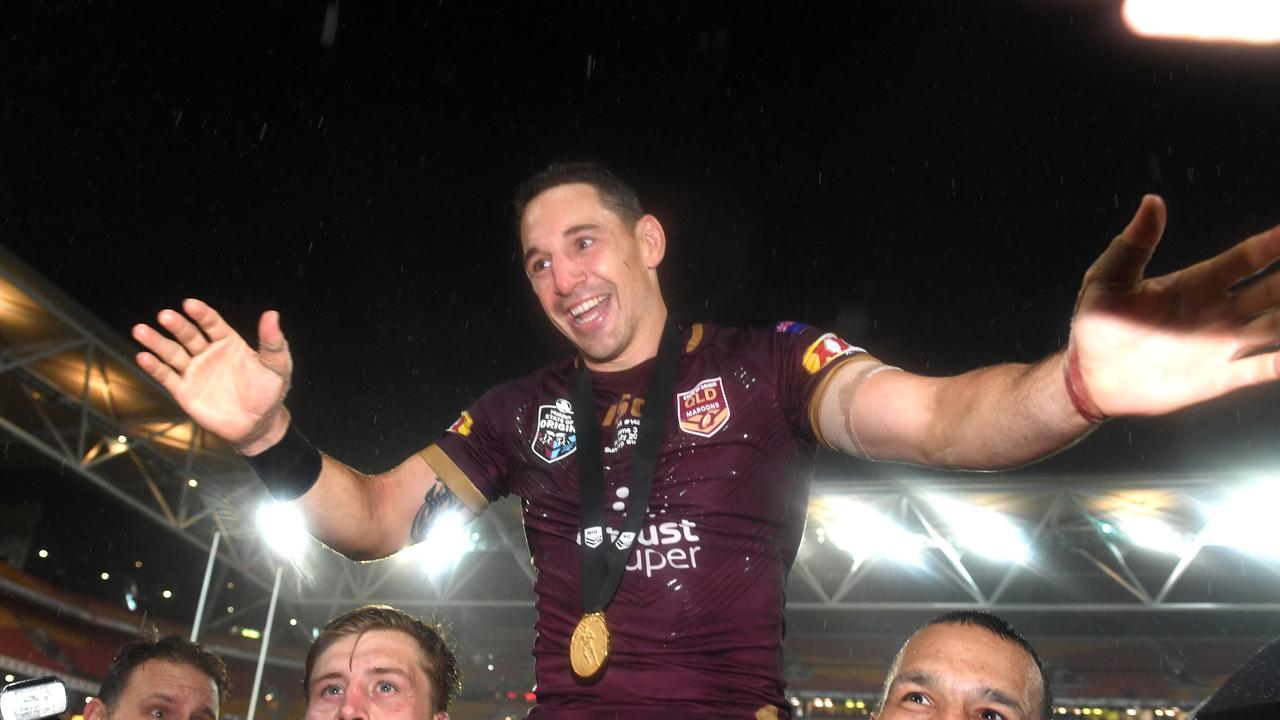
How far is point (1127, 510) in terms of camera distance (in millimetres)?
13086

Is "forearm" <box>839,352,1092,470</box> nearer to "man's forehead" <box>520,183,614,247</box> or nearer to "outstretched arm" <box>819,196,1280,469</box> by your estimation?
"outstretched arm" <box>819,196,1280,469</box>

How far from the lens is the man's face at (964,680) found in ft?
9.45

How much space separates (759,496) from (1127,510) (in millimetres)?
12624

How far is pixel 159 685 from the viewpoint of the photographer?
4539 millimetres

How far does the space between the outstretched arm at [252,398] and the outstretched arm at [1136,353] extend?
1.79 meters

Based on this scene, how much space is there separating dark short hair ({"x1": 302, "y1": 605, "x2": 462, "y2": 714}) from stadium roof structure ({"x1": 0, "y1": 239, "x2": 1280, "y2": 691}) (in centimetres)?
868

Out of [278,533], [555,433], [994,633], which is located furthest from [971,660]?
[278,533]

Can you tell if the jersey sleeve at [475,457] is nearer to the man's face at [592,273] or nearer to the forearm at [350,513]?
the forearm at [350,513]

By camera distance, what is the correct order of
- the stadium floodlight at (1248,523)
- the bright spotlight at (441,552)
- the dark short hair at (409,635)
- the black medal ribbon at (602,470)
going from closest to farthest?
the black medal ribbon at (602,470), the dark short hair at (409,635), the stadium floodlight at (1248,523), the bright spotlight at (441,552)

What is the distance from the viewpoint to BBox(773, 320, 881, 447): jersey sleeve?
2.50 m

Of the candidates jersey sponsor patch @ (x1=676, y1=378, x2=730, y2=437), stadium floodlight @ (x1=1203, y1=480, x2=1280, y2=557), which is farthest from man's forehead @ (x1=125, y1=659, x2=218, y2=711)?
stadium floodlight @ (x1=1203, y1=480, x2=1280, y2=557)

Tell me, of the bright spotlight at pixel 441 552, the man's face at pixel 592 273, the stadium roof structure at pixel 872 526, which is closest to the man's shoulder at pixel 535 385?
the man's face at pixel 592 273

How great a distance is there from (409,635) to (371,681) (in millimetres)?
249

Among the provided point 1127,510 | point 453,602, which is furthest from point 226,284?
point 1127,510
